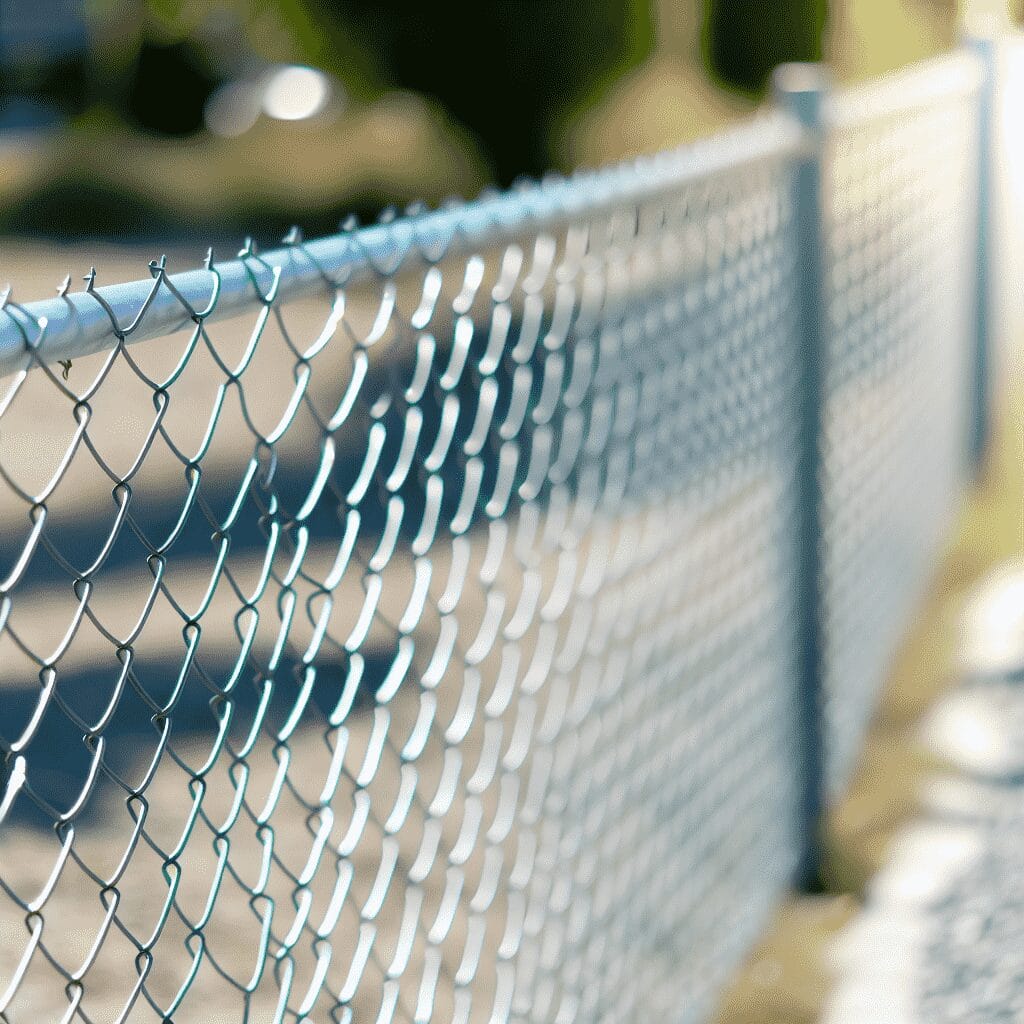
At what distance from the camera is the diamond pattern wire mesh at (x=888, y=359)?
3852 mm

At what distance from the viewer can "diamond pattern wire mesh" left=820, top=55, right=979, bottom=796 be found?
3.85 meters

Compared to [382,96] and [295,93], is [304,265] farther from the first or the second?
[295,93]

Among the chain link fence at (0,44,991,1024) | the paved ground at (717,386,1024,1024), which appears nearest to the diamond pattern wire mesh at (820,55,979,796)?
the chain link fence at (0,44,991,1024)

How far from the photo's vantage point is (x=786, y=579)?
3420 mm

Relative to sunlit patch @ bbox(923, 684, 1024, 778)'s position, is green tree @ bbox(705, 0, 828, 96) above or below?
above

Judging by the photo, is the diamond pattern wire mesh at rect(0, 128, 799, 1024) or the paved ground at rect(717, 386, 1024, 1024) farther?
the paved ground at rect(717, 386, 1024, 1024)

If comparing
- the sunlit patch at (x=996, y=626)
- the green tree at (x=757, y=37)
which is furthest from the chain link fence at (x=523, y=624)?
the green tree at (x=757, y=37)

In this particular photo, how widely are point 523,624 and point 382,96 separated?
13.1m

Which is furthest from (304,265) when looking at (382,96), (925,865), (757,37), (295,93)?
(295,93)

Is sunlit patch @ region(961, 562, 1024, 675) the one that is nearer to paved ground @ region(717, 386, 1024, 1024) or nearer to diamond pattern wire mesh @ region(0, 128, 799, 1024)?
paved ground @ region(717, 386, 1024, 1024)

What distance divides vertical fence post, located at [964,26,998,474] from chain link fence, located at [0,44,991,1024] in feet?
0.87

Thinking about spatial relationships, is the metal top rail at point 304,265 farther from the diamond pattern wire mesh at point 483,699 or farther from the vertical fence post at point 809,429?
the vertical fence post at point 809,429

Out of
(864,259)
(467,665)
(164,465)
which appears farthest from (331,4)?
(467,665)

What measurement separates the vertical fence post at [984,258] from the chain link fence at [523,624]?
0.87 ft
